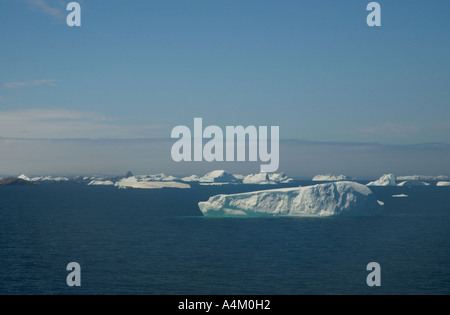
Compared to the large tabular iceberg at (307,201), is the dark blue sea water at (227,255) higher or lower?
lower

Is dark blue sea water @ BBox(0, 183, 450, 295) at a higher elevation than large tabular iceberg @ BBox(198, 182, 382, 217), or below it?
below

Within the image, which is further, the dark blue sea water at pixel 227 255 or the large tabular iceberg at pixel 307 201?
the large tabular iceberg at pixel 307 201

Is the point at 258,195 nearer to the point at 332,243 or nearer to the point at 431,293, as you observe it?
the point at 332,243

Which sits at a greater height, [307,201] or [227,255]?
[307,201]
